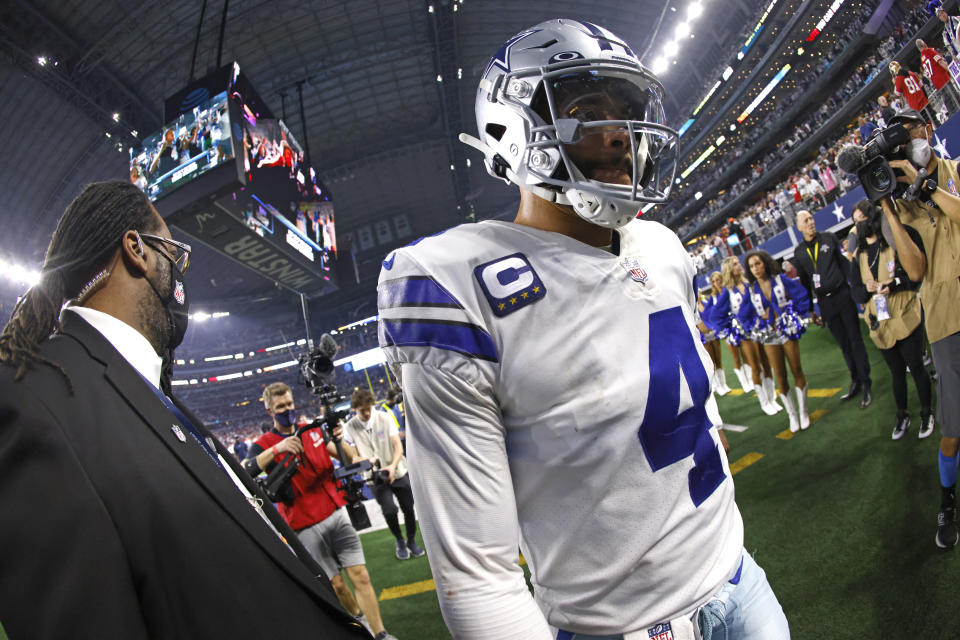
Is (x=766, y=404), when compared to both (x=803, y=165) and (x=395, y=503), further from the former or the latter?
(x=803, y=165)

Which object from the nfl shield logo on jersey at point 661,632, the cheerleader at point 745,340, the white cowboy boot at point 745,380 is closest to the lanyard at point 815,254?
the cheerleader at point 745,340

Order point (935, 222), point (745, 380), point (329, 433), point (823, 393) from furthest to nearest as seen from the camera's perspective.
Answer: point (745, 380) → point (823, 393) → point (329, 433) → point (935, 222)

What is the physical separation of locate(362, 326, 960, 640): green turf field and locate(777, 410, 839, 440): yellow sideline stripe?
0.13 ft

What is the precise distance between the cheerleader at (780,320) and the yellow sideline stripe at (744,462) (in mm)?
527

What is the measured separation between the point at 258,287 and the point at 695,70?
83.4ft

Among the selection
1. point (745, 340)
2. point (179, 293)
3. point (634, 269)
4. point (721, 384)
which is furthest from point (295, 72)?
point (634, 269)

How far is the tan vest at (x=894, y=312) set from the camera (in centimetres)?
337

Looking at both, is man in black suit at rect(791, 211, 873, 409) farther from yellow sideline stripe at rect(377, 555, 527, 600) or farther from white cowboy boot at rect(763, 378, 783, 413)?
yellow sideline stripe at rect(377, 555, 527, 600)

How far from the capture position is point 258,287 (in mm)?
26578

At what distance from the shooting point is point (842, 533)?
2898 mm

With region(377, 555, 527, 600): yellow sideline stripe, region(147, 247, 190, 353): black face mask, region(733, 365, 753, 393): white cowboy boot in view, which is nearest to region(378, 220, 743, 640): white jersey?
region(147, 247, 190, 353): black face mask

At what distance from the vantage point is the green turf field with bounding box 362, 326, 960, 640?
2.22 meters

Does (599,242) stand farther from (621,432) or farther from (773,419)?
Result: (773,419)

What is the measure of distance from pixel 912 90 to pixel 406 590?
10.9 m
